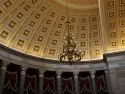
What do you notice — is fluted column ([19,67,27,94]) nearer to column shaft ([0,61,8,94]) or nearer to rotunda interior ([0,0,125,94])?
rotunda interior ([0,0,125,94])

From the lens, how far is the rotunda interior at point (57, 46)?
15047mm

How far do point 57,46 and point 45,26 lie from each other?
266 cm

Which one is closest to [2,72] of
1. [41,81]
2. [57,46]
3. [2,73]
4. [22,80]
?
[2,73]

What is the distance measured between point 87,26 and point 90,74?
5326 millimetres

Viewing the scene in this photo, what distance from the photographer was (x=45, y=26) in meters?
18.4

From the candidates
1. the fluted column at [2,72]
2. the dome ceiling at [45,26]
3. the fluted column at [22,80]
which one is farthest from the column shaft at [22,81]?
the dome ceiling at [45,26]

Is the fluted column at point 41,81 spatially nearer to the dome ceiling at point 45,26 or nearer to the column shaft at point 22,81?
the column shaft at point 22,81

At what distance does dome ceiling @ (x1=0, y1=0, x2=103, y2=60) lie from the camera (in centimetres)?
1608

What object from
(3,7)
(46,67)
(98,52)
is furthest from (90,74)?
(3,7)

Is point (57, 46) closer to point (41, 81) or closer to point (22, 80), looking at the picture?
point (41, 81)

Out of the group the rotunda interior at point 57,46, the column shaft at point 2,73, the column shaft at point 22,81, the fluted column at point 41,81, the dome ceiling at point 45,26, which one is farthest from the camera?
the dome ceiling at point 45,26

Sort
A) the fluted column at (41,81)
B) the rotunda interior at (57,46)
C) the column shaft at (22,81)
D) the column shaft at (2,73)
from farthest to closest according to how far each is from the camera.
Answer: the fluted column at (41,81), the rotunda interior at (57,46), the column shaft at (22,81), the column shaft at (2,73)

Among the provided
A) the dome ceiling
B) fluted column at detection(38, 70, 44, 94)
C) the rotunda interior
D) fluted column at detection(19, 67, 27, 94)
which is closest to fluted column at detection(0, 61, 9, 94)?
the rotunda interior

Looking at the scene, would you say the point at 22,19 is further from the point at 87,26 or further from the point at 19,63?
the point at 87,26
